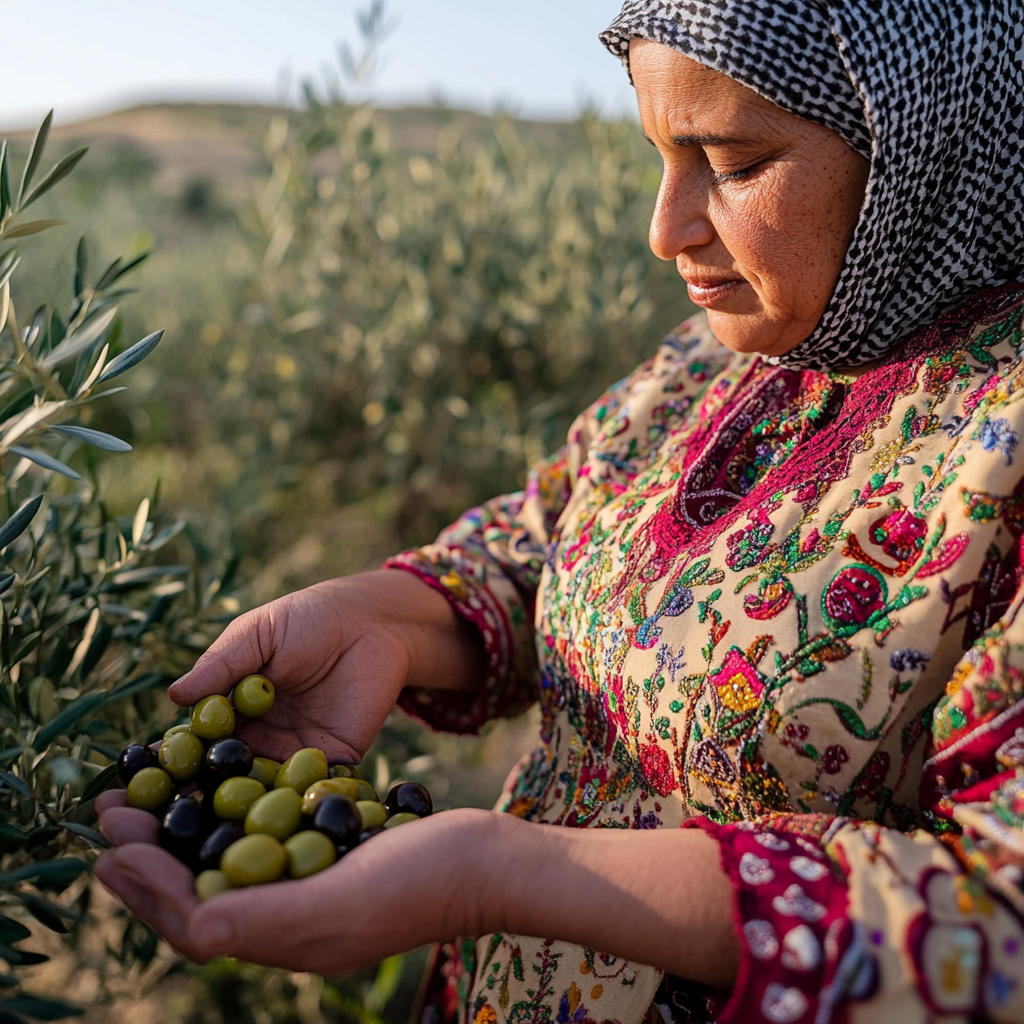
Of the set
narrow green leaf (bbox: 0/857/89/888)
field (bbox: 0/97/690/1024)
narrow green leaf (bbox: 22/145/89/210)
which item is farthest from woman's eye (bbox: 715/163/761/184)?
field (bbox: 0/97/690/1024)

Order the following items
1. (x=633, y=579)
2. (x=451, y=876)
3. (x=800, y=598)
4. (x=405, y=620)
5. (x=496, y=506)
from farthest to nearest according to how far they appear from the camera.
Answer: (x=496, y=506) → (x=405, y=620) → (x=633, y=579) → (x=800, y=598) → (x=451, y=876)

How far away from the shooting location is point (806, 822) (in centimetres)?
96

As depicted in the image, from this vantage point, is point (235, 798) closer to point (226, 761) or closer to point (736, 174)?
point (226, 761)

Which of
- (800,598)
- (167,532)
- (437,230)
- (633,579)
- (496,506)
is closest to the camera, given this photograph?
(800,598)

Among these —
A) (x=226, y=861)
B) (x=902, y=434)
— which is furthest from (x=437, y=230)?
(x=226, y=861)

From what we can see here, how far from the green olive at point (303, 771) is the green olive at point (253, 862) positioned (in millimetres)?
170

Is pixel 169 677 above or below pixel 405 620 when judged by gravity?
below

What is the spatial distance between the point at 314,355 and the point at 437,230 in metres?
0.76

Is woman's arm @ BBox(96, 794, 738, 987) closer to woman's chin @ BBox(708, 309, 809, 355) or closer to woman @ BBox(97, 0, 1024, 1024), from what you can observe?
woman @ BBox(97, 0, 1024, 1024)

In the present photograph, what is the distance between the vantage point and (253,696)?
128 centimetres

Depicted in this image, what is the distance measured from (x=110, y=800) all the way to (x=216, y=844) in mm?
205

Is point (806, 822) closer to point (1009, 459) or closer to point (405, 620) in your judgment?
point (1009, 459)

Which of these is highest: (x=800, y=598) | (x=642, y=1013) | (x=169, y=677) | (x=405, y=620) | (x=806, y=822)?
(x=800, y=598)

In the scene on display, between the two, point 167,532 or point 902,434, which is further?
point 167,532
